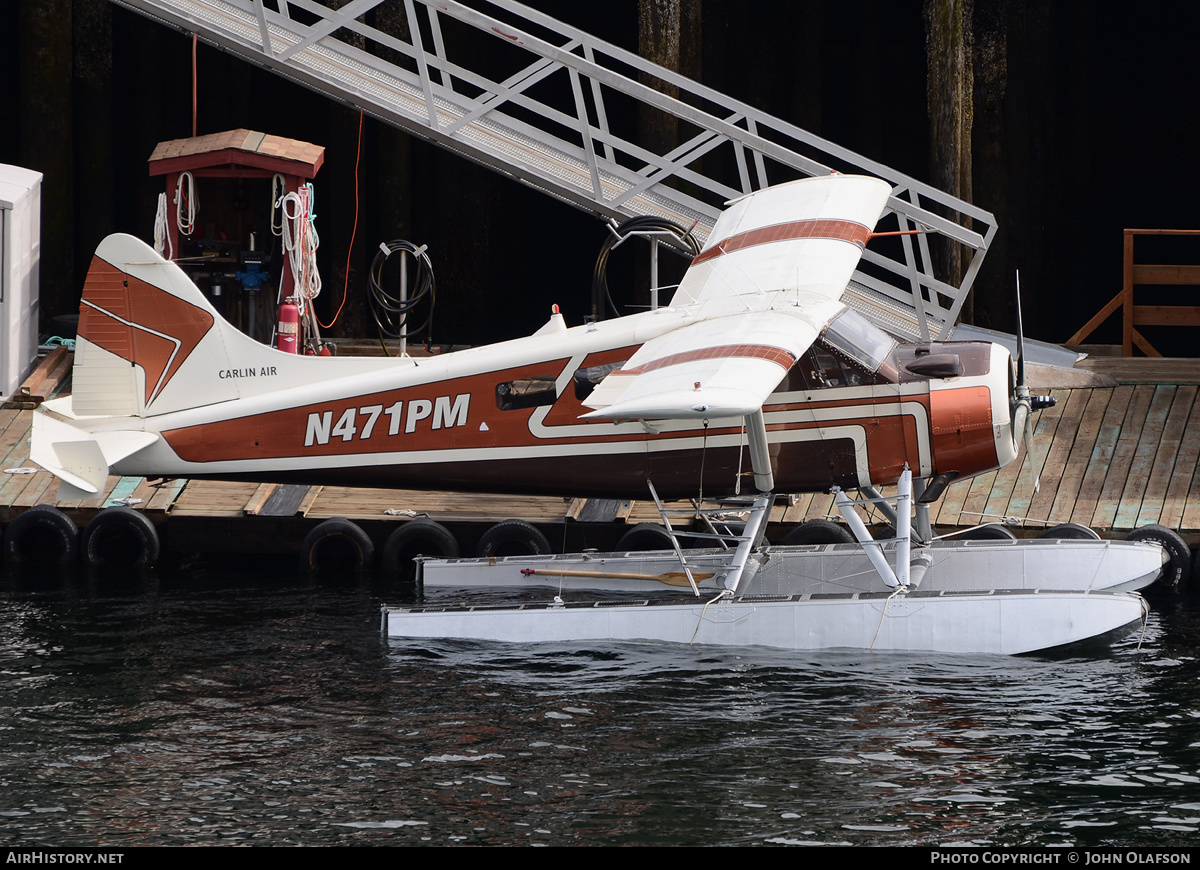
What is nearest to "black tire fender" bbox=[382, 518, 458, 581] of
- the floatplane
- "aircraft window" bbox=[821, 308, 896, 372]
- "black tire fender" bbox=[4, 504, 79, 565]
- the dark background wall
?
the floatplane

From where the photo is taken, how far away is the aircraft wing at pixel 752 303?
837 cm

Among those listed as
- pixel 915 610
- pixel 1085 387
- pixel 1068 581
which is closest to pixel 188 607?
pixel 915 610

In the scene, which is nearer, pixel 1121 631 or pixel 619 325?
pixel 1121 631

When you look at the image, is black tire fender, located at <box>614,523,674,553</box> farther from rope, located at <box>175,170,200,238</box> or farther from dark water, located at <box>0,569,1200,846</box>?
rope, located at <box>175,170,200,238</box>

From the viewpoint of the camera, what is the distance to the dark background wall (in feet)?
51.6

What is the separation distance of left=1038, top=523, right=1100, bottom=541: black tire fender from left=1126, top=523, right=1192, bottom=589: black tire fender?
16.2 inches

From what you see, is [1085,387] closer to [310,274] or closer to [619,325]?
[619,325]

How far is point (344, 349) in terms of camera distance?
15.3m

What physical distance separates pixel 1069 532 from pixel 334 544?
19.2ft

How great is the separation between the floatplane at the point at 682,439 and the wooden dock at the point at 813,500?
0.96 metres

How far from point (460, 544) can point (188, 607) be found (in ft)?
7.76

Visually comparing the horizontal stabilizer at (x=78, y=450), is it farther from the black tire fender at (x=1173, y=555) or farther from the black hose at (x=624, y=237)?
the black tire fender at (x=1173, y=555)

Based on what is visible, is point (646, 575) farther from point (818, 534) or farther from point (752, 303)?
point (752, 303)

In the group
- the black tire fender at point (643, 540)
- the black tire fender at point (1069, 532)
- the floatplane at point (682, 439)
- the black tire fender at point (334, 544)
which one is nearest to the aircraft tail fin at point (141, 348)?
the floatplane at point (682, 439)
